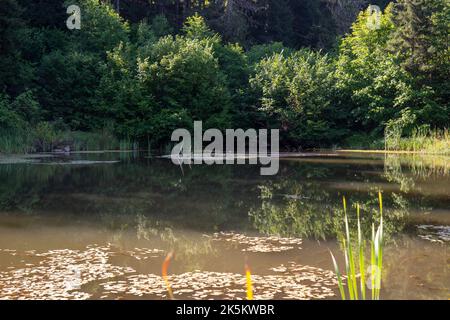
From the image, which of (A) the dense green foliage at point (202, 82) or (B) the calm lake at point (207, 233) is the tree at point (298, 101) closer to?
(A) the dense green foliage at point (202, 82)

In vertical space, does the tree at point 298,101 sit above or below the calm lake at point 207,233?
above

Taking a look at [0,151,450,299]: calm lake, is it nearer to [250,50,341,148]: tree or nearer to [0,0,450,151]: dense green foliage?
[0,0,450,151]: dense green foliage

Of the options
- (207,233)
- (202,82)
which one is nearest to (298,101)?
(202,82)

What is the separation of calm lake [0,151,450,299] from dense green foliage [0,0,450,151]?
12563mm

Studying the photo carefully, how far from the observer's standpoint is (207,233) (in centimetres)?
742

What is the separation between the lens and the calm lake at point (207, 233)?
200 inches

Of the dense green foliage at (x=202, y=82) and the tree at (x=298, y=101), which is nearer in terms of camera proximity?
the dense green foliage at (x=202, y=82)

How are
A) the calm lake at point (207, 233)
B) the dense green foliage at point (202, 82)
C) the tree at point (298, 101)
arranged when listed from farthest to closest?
the tree at point (298, 101) < the dense green foliage at point (202, 82) < the calm lake at point (207, 233)

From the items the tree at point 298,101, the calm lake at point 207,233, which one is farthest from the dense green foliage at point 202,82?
the calm lake at point 207,233

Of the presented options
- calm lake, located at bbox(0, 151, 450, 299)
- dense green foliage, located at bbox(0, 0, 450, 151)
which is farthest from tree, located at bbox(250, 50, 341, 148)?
calm lake, located at bbox(0, 151, 450, 299)

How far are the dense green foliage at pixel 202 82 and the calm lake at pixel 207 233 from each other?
41.2 feet

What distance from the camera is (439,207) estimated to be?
30.9 feet

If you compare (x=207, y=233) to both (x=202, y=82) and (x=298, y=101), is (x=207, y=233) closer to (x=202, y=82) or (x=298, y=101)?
(x=202, y=82)
